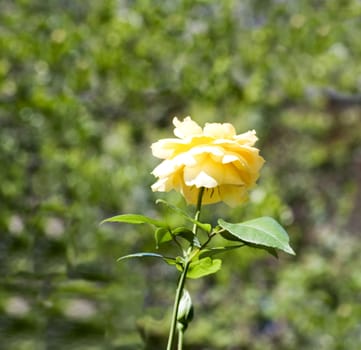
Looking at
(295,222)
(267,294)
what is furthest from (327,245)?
(267,294)

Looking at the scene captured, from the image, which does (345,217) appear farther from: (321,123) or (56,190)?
(56,190)

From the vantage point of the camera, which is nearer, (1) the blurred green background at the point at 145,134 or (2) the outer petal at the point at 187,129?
(2) the outer petal at the point at 187,129

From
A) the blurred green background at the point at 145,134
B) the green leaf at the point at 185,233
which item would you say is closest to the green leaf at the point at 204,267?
the green leaf at the point at 185,233

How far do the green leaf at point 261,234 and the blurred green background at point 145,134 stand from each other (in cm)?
77

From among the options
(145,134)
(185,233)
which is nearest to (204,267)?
(185,233)

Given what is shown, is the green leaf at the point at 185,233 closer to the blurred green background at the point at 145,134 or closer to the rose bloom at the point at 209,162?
the rose bloom at the point at 209,162

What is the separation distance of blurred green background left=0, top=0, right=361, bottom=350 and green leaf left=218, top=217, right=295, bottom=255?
0.77m

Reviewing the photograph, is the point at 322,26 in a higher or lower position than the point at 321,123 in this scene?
lower

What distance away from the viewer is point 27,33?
2178 millimetres

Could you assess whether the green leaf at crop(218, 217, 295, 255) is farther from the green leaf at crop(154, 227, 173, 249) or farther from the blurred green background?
the blurred green background

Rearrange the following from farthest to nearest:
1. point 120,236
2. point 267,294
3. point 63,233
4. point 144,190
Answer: point 267,294
point 144,190
point 120,236
point 63,233

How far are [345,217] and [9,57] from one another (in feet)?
7.82

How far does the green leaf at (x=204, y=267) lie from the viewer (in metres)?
0.54

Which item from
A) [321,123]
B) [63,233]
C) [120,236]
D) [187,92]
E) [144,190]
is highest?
[321,123]
